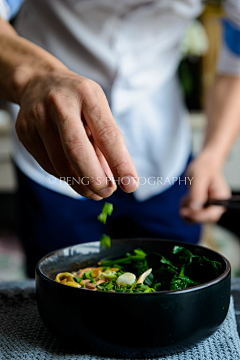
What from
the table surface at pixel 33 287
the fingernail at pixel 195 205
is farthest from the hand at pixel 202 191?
the table surface at pixel 33 287

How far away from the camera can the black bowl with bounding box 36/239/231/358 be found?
0.37 meters

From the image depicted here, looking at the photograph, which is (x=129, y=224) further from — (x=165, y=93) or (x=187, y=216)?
(x=165, y=93)

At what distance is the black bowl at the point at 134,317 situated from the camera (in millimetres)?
370

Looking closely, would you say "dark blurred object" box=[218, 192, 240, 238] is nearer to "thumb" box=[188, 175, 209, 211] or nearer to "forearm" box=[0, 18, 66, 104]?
"thumb" box=[188, 175, 209, 211]

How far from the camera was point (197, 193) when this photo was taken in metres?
1.00

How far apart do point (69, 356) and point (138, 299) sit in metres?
0.12

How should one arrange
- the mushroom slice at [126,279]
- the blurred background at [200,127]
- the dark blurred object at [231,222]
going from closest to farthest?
the mushroom slice at [126,279] → the blurred background at [200,127] → the dark blurred object at [231,222]

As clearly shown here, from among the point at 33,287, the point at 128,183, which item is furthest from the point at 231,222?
the point at 128,183

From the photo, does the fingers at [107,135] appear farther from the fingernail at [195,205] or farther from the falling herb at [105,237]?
the fingernail at [195,205]

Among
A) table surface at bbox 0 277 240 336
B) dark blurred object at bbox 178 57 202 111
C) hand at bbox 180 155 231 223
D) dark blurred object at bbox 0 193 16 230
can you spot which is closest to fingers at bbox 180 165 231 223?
hand at bbox 180 155 231 223

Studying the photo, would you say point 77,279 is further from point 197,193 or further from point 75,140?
point 197,193

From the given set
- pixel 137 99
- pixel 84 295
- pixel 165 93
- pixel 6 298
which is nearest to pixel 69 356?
pixel 84 295

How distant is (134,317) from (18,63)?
346mm

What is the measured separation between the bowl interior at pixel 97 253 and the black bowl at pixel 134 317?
0.26ft
